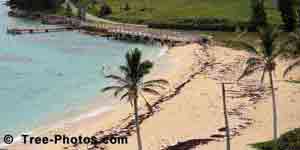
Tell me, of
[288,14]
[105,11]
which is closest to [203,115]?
[288,14]

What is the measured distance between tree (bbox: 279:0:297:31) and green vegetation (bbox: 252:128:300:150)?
217 ft

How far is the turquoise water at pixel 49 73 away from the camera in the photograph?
73.0 metres

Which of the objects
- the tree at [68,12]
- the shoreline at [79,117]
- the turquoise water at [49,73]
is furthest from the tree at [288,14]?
the tree at [68,12]

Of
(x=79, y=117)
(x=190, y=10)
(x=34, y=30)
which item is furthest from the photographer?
(x=34, y=30)

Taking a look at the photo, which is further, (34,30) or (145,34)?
(34,30)

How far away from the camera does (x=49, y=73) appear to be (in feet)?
327

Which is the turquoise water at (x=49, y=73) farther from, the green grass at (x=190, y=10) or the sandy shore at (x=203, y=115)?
the green grass at (x=190, y=10)

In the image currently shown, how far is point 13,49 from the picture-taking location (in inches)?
5059

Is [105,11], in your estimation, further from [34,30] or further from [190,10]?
[190,10]

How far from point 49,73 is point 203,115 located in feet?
141

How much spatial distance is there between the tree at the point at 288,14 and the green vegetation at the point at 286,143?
66.1m

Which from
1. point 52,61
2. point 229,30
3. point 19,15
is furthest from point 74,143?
point 19,15

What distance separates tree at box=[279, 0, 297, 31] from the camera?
114188mm

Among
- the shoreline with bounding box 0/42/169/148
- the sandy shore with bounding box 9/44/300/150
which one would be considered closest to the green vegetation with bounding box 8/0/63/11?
the sandy shore with bounding box 9/44/300/150
